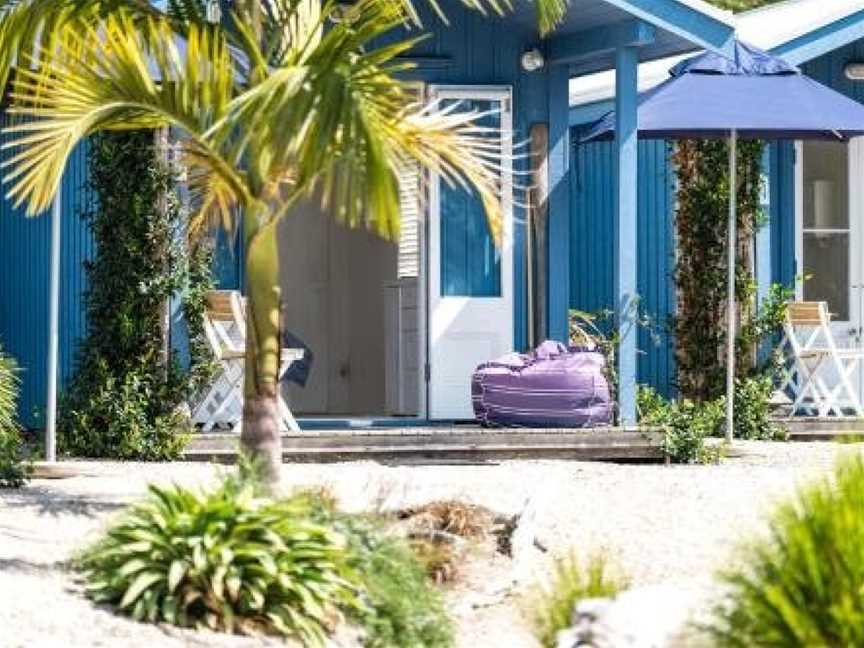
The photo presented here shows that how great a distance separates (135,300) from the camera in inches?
539

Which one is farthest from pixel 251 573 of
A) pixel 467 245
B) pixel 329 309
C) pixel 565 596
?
pixel 329 309

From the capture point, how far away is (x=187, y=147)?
10125 millimetres

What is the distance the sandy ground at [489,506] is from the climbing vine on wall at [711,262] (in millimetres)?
1282

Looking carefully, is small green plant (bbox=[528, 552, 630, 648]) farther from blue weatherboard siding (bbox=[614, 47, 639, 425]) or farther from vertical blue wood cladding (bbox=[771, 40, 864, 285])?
vertical blue wood cladding (bbox=[771, 40, 864, 285])

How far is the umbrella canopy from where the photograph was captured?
13.7 m

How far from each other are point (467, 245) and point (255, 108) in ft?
20.8

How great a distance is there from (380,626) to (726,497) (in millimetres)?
3605

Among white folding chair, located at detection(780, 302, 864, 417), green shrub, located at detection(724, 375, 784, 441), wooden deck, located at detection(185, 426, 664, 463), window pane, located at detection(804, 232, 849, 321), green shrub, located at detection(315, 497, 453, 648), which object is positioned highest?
window pane, located at detection(804, 232, 849, 321)

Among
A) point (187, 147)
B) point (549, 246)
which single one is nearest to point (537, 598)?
point (187, 147)

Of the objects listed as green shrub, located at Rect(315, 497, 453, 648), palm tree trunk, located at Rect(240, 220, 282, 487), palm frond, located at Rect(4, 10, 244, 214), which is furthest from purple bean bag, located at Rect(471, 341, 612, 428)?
green shrub, located at Rect(315, 497, 453, 648)

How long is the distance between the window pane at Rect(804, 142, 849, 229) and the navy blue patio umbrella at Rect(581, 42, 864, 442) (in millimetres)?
2367

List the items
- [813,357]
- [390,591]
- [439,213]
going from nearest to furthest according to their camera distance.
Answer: [390,591], [439,213], [813,357]

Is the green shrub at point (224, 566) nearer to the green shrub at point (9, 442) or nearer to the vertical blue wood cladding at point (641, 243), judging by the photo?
the green shrub at point (9, 442)

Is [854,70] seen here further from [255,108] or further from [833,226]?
[255,108]
